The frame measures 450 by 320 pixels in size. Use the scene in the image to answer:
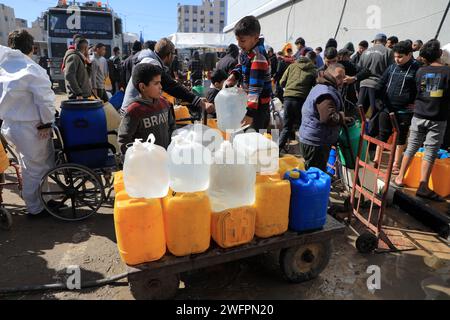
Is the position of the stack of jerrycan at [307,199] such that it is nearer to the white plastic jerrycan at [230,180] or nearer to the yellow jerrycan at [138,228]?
the white plastic jerrycan at [230,180]

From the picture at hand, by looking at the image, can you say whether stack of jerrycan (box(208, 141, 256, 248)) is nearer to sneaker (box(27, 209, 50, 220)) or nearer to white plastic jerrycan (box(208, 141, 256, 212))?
white plastic jerrycan (box(208, 141, 256, 212))

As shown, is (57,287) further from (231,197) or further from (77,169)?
(231,197)

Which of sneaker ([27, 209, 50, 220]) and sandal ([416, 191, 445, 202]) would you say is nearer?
sneaker ([27, 209, 50, 220])

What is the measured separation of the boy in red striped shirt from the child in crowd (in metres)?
2.13

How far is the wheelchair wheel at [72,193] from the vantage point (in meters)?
3.62

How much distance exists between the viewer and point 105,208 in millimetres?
4156

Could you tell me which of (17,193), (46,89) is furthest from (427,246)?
(17,193)

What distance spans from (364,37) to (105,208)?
10.1m

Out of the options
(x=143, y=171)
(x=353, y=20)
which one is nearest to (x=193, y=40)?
(x=353, y=20)

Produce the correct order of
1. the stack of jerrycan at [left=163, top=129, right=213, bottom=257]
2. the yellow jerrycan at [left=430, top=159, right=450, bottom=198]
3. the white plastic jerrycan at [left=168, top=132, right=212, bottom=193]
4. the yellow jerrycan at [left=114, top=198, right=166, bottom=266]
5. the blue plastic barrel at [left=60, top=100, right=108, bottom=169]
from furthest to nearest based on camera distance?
the yellow jerrycan at [left=430, top=159, right=450, bottom=198] < the blue plastic barrel at [left=60, top=100, right=108, bottom=169] < the white plastic jerrycan at [left=168, top=132, right=212, bottom=193] < the stack of jerrycan at [left=163, top=129, right=213, bottom=257] < the yellow jerrycan at [left=114, top=198, right=166, bottom=266]

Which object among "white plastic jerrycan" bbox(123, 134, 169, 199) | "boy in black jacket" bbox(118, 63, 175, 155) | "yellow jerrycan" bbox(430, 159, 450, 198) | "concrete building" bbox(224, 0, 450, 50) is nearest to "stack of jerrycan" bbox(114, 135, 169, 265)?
"white plastic jerrycan" bbox(123, 134, 169, 199)

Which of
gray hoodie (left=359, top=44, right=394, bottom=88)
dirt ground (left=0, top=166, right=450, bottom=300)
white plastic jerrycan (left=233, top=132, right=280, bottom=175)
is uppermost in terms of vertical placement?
gray hoodie (left=359, top=44, right=394, bottom=88)

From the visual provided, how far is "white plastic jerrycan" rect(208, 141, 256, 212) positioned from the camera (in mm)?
2307

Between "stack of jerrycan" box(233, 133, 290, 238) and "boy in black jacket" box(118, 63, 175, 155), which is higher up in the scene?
"boy in black jacket" box(118, 63, 175, 155)
